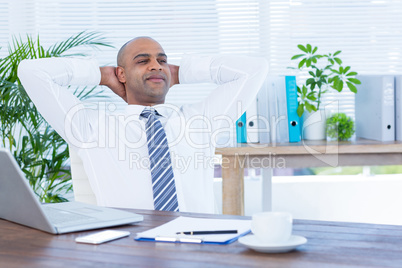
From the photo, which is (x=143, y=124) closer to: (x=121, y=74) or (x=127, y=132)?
(x=127, y=132)

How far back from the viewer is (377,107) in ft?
9.99

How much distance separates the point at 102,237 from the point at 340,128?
81.7 inches

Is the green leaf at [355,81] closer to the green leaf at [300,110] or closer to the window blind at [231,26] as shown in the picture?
the green leaf at [300,110]

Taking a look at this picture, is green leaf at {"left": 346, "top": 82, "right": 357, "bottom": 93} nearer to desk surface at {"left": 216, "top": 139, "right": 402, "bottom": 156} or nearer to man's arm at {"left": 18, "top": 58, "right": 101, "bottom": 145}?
desk surface at {"left": 216, "top": 139, "right": 402, "bottom": 156}

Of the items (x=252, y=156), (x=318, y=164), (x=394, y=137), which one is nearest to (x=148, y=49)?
(x=252, y=156)

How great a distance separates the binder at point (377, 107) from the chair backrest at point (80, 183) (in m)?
1.63

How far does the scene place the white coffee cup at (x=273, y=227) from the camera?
1.07 meters

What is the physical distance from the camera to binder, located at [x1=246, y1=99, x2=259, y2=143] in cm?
297

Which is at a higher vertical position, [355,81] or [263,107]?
[355,81]

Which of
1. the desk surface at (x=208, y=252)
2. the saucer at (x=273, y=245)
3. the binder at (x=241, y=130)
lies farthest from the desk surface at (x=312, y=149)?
the saucer at (x=273, y=245)

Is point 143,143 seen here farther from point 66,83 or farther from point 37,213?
point 37,213

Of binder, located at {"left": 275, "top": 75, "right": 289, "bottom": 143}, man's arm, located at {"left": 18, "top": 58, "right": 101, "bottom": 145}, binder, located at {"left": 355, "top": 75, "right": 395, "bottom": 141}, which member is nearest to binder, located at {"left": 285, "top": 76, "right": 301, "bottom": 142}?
binder, located at {"left": 275, "top": 75, "right": 289, "bottom": 143}

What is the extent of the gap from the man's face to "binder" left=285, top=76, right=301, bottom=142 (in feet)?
2.72

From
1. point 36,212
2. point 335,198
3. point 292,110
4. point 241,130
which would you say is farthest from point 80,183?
point 335,198
